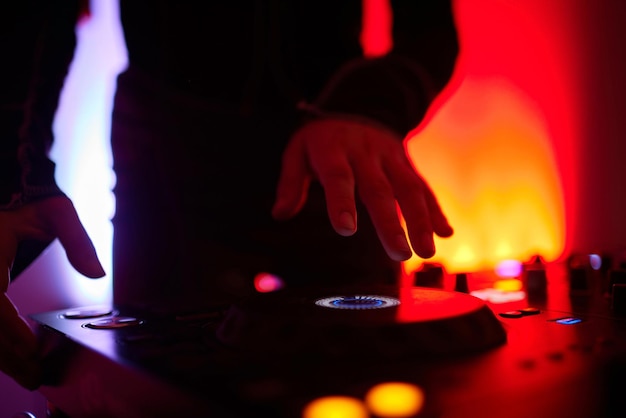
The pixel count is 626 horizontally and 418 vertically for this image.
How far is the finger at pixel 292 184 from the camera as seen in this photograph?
2.49ft

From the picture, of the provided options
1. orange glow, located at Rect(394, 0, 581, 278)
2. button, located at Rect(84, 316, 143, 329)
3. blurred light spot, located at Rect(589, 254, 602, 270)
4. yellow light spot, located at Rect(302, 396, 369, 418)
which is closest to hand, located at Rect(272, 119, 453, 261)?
button, located at Rect(84, 316, 143, 329)

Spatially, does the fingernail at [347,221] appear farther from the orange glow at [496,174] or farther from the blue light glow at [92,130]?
the orange glow at [496,174]

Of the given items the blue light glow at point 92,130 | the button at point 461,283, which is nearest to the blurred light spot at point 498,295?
the button at point 461,283

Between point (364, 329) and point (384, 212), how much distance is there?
0.31 meters

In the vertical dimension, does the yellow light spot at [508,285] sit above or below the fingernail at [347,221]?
below

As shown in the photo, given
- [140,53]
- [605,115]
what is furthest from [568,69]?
[140,53]

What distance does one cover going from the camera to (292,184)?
0.79 metres

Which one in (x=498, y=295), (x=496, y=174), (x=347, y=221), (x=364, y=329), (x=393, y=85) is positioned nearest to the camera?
(x=364, y=329)

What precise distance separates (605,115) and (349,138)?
141 cm

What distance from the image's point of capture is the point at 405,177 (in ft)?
2.56

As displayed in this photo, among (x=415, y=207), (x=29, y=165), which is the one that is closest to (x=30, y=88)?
(x=29, y=165)

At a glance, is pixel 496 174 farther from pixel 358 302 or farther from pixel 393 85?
pixel 358 302

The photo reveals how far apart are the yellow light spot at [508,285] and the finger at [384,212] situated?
0.25 meters

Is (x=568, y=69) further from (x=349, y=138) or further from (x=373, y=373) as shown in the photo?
(x=373, y=373)
